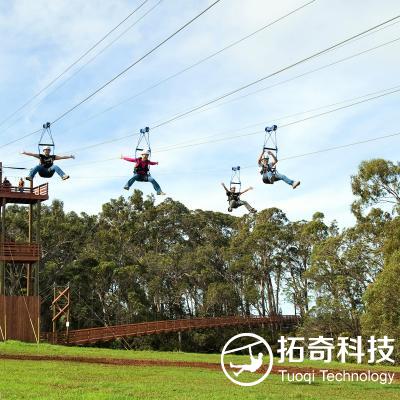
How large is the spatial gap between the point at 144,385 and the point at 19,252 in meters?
22.1

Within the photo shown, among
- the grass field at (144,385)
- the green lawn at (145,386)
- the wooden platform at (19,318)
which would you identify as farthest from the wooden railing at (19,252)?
the green lawn at (145,386)

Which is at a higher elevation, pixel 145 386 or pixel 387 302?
pixel 387 302

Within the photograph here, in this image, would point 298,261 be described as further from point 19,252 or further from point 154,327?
point 19,252

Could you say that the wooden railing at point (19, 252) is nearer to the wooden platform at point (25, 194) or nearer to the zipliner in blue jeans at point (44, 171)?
the wooden platform at point (25, 194)

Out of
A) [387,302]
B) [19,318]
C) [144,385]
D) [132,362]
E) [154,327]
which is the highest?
[387,302]

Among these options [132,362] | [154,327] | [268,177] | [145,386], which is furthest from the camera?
[154,327]

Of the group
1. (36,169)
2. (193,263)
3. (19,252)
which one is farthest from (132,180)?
(193,263)

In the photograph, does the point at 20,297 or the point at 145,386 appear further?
the point at 20,297

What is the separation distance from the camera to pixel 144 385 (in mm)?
17438

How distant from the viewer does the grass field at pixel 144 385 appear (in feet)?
51.0

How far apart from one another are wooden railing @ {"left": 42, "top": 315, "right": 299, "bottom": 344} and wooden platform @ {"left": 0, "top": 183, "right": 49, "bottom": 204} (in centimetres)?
769

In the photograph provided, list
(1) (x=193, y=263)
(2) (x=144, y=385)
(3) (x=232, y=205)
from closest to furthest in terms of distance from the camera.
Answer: (2) (x=144, y=385)
(3) (x=232, y=205)
(1) (x=193, y=263)

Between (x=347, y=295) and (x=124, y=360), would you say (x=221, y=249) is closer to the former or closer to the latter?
(x=347, y=295)

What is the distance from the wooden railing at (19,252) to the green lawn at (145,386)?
49.1 ft
